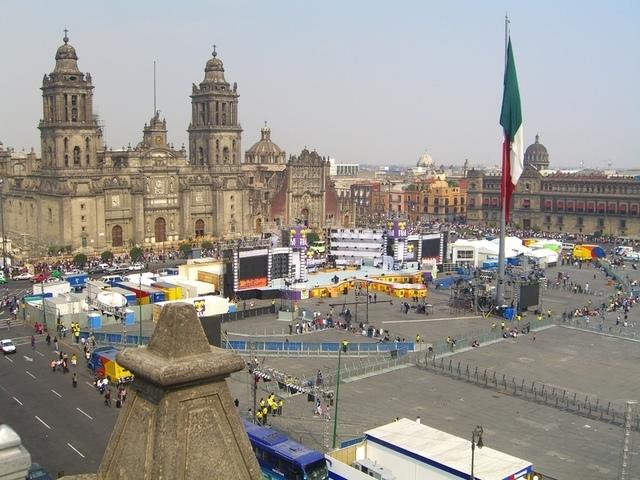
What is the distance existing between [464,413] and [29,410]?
1767 cm

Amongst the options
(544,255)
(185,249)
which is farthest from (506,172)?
(185,249)

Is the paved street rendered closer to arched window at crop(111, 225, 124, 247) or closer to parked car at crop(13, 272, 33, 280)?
parked car at crop(13, 272, 33, 280)

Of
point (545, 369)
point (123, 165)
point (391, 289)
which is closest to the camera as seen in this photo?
point (545, 369)

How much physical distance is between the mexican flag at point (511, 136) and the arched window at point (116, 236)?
44326mm

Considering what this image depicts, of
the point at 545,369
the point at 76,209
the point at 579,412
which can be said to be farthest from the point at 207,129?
the point at 579,412

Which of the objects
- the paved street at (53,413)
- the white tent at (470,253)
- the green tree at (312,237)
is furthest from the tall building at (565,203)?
the paved street at (53,413)

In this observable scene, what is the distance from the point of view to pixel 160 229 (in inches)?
3172

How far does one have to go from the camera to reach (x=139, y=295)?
157 feet

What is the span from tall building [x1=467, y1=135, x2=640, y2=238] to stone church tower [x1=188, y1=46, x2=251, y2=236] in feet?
158

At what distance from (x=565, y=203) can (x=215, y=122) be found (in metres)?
56.1

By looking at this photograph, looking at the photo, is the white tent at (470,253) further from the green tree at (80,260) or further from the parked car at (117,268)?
the green tree at (80,260)

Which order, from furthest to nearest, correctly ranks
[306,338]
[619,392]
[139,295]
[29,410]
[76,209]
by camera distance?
1. [76,209]
2. [139,295]
3. [306,338]
4. [619,392]
5. [29,410]

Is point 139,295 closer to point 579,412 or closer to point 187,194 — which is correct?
point 579,412

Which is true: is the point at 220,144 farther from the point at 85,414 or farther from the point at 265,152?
the point at 85,414
